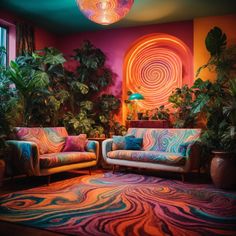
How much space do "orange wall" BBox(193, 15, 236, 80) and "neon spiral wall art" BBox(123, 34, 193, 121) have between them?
23 cm


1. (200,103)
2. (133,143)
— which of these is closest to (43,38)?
(133,143)

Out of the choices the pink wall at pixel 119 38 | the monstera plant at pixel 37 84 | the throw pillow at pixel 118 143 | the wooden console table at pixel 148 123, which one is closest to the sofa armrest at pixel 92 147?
the throw pillow at pixel 118 143

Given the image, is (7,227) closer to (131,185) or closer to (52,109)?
(131,185)

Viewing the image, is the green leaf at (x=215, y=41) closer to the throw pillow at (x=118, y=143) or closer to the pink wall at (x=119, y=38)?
the pink wall at (x=119, y=38)

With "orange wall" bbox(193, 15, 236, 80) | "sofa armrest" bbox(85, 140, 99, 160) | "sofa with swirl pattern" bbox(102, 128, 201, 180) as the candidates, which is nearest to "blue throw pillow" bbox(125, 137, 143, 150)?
"sofa with swirl pattern" bbox(102, 128, 201, 180)

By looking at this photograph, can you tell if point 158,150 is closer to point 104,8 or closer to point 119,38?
point 104,8

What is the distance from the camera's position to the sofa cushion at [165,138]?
448 centimetres

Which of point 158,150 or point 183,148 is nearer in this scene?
point 183,148

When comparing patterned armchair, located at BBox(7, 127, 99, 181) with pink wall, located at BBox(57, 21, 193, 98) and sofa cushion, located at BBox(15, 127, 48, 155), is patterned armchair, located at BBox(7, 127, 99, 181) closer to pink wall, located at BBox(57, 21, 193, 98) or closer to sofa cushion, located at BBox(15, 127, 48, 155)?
sofa cushion, located at BBox(15, 127, 48, 155)

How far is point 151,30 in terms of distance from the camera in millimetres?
5816

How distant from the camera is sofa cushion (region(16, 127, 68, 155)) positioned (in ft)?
13.8

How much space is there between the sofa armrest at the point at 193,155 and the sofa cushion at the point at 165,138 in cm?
28

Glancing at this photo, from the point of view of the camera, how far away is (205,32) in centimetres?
530

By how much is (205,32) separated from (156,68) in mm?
1232
